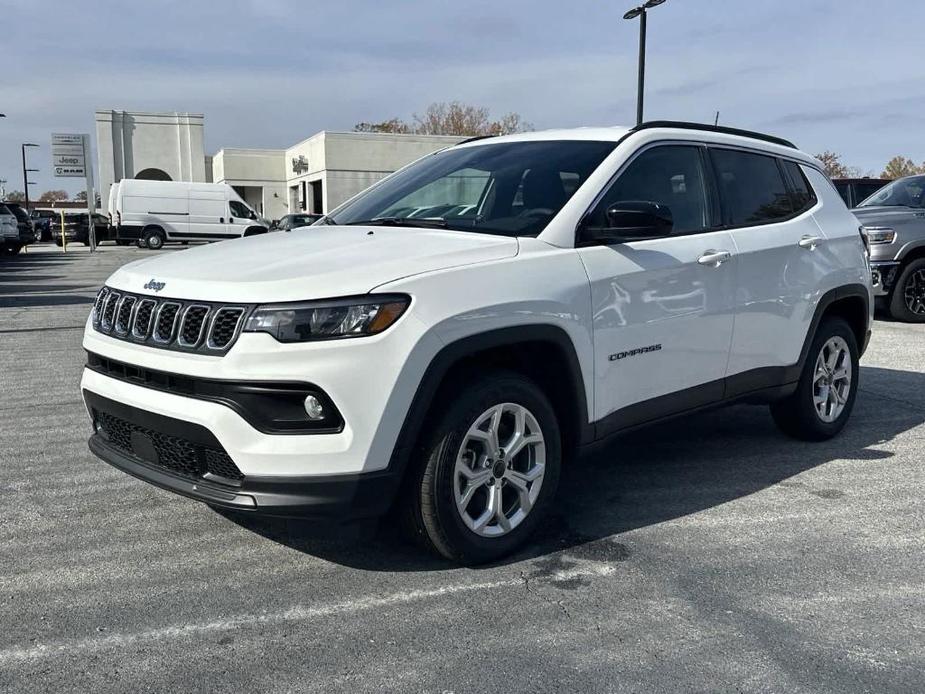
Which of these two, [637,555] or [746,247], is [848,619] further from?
[746,247]

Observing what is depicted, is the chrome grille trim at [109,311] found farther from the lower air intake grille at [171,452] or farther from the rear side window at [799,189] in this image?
the rear side window at [799,189]

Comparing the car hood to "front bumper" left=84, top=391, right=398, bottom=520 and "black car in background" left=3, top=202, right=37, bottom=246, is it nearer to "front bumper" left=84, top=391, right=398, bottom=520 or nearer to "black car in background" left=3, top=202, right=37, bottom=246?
"front bumper" left=84, top=391, right=398, bottom=520

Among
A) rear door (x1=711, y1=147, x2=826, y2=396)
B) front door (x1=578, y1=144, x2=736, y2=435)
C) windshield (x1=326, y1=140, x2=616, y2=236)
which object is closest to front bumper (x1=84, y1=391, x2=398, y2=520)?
front door (x1=578, y1=144, x2=736, y2=435)

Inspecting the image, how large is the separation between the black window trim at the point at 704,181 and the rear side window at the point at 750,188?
0.07m

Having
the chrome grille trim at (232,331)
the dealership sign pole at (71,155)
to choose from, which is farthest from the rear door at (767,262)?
the dealership sign pole at (71,155)

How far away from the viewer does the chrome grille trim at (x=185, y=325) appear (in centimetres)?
314

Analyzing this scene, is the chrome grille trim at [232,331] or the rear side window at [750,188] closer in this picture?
the chrome grille trim at [232,331]

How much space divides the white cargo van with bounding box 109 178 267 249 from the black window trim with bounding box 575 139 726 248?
33.0m

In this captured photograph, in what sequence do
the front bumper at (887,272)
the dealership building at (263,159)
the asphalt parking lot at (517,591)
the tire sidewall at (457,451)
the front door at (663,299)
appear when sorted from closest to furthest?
the asphalt parking lot at (517,591), the tire sidewall at (457,451), the front door at (663,299), the front bumper at (887,272), the dealership building at (263,159)

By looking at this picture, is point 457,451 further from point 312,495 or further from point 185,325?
point 185,325

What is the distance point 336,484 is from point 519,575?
3.06 ft

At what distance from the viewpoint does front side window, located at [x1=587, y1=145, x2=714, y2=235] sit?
4180mm

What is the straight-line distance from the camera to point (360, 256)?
338cm

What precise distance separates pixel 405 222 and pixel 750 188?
6.90 ft
